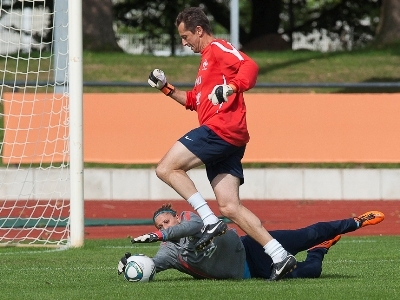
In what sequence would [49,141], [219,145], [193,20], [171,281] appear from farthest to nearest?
[49,141] → [193,20] → [171,281] → [219,145]

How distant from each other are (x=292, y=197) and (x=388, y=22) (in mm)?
11632

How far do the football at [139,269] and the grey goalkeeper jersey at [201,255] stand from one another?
10 centimetres

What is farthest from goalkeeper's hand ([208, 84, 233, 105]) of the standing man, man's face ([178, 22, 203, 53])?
man's face ([178, 22, 203, 53])

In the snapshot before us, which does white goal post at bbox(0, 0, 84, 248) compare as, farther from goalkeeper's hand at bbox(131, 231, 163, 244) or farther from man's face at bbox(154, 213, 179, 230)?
goalkeeper's hand at bbox(131, 231, 163, 244)

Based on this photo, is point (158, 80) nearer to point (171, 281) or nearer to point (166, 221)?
point (166, 221)

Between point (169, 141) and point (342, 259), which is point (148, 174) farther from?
point (342, 259)

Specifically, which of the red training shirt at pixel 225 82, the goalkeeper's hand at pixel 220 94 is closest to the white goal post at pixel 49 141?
the red training shirt at pixel 225 82

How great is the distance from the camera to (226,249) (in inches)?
314

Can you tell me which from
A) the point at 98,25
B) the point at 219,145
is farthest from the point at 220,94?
the point at 98,25

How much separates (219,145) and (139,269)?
1168 millimetres

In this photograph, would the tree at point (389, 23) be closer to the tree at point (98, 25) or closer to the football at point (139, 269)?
the tree at point (98, 25)

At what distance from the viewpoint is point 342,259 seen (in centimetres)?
1015

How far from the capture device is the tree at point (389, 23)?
90.8ft

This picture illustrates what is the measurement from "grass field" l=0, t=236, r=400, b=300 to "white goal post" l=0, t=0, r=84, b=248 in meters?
1.01
